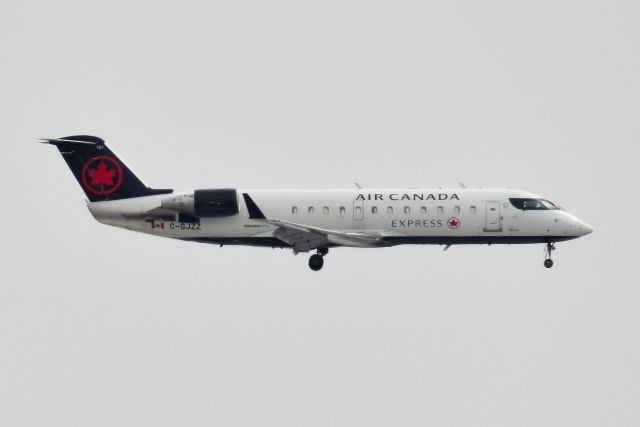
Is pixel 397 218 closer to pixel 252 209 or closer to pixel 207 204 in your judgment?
pixel 252 209

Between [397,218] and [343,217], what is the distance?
2448mm

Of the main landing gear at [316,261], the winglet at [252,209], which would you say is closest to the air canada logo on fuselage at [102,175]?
the winglet at [252,209]

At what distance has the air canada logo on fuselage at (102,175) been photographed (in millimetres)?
Answer: 52375

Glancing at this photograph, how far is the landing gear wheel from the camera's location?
4997 cm

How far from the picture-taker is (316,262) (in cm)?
4997

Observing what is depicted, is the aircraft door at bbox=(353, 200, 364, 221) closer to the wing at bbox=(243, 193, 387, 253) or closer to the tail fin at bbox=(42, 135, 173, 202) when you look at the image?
the wing at bbox=(243, 193, 387, 253)

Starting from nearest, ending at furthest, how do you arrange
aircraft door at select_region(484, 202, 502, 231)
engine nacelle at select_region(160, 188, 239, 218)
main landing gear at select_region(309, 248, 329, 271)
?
aircraft door at select_region(484, 202, 502, 231), main landing gear at select_region(309, 248, 329, 271), engine nacelle at select_region(160, 188, 239, 218)

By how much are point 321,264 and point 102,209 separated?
1076cm

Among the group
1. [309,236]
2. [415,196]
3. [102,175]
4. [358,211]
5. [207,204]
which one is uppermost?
[102,175]

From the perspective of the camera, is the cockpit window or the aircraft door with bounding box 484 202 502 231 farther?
the cockpit window

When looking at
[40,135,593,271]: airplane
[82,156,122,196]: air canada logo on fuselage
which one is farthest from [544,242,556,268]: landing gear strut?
[82,156,122,196]: air canada logo on fuselage

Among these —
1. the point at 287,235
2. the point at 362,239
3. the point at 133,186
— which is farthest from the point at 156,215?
the point at 362,239

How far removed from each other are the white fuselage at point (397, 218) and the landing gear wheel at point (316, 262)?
41.7 inches

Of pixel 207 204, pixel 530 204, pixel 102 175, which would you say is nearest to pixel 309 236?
pixel 207 204
